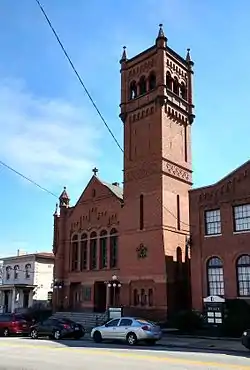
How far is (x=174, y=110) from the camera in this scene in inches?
1656

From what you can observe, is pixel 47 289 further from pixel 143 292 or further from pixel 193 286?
pixel 193 286

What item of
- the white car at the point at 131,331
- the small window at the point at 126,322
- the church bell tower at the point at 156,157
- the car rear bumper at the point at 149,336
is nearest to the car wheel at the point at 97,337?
the white car at the point at 131,331

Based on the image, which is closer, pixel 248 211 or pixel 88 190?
pixel 248 211

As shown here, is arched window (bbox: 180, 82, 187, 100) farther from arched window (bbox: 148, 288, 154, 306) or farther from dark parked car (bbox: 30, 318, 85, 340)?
dark parked car (bbox: 30, 318, 85, 340)

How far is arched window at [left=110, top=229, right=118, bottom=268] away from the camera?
43.7 meters

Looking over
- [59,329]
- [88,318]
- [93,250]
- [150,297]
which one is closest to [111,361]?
[59,329]

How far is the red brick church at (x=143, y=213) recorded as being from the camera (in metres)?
37.9

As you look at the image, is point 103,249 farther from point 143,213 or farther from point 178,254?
point 178,254

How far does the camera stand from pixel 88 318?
41.3 metres

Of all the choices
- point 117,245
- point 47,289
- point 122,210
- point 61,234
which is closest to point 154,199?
point 122,210

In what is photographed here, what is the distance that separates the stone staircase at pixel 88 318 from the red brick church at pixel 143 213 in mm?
1945

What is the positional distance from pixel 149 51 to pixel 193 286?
22622mm

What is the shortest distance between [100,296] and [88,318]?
4.22 metres

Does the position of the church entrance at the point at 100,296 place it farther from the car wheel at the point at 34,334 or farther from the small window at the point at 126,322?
the small window at the point at 126,322
